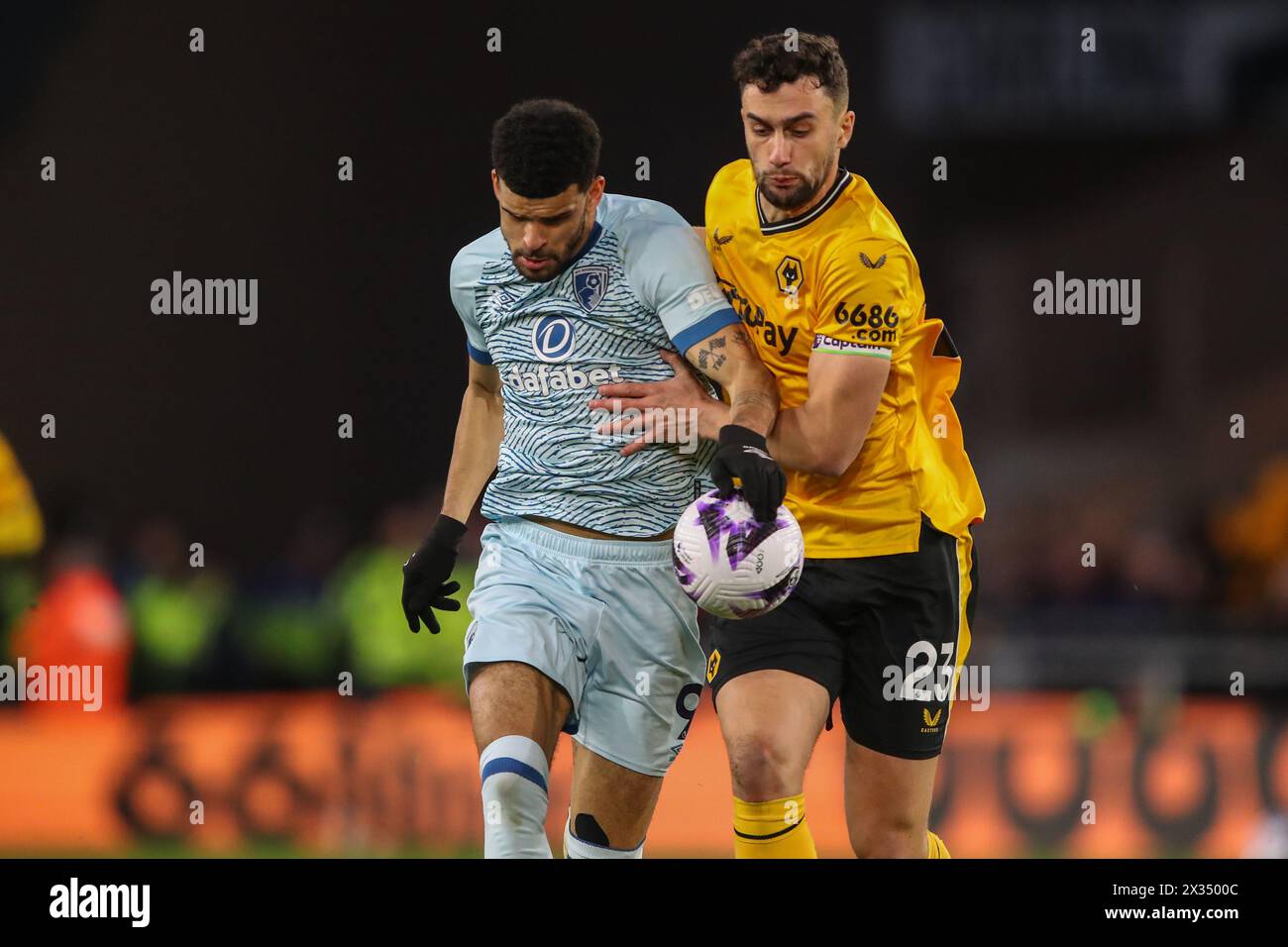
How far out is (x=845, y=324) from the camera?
484cm

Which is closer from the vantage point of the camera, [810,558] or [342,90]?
[810,558]

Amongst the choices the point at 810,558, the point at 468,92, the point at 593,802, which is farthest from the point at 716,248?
the point at 468,92

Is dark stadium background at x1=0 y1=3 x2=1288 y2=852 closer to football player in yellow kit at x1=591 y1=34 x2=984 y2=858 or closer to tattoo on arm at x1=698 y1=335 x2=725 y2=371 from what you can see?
football player in yellow kit at x1=591 y1=34 x2=984 y2=858

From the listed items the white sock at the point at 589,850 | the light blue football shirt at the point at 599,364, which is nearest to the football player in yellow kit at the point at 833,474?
the light blue football shirt at the point at 599,364

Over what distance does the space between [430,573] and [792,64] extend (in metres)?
1.92

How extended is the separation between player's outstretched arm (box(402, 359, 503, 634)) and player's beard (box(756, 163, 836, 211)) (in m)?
1.11

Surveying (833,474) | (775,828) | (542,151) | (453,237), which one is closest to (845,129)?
(542,151)

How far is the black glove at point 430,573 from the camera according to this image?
5562 mm

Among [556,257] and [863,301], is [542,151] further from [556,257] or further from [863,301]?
[863,301]

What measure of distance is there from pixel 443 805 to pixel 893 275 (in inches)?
215

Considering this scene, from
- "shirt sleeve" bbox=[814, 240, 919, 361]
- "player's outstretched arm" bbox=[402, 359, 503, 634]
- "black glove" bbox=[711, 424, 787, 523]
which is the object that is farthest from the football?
"player's outstretched arm" bbox=[402, 359, 503, 634]

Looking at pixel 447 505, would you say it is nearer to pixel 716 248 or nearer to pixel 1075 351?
pixel 716 248

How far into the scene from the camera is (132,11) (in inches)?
591

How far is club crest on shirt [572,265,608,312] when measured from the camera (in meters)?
5.08
